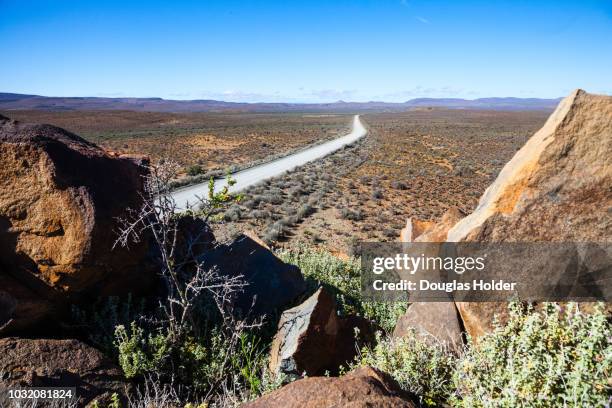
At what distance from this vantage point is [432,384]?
10.1ft

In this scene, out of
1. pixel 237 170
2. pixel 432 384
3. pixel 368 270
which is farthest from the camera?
pixel 237 170

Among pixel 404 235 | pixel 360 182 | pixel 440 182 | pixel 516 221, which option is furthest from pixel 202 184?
pixel 516 221

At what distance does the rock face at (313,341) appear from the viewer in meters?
3.93

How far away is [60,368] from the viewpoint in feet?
11.8

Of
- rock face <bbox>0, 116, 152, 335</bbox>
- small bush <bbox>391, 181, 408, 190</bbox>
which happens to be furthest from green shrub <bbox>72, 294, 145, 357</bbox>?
small bush <bbox>391, 181, 408, 190</bbox>

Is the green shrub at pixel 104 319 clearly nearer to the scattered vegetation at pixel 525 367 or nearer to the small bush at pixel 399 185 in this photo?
the scattered vegetation at pixel 525 367

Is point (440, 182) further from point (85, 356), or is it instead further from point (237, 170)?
point (85, 356)

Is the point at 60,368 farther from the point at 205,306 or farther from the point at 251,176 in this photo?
the point at 251,176

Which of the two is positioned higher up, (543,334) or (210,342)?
(543,334)

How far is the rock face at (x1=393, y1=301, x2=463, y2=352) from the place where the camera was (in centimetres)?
409

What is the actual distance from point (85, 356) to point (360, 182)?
66.9 ft

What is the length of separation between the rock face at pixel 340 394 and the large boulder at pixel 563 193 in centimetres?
193

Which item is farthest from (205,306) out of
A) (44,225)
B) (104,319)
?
(44,225)

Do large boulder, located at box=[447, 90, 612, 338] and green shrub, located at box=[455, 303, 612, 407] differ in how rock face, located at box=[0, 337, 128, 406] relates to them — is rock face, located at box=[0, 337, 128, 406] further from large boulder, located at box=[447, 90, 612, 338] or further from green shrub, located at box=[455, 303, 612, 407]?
large boulder, located at box=[447, 90, 612, 338]
